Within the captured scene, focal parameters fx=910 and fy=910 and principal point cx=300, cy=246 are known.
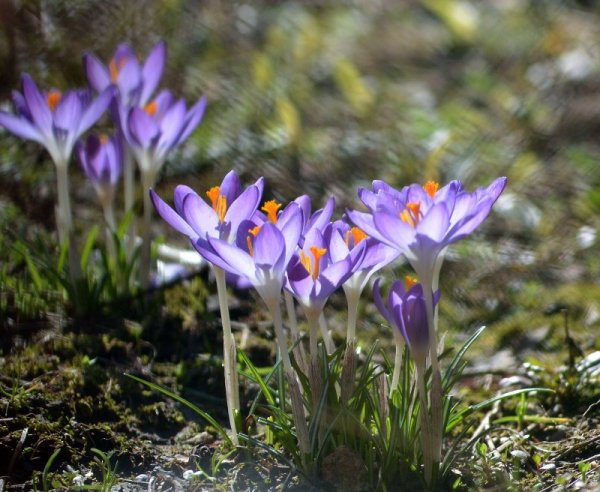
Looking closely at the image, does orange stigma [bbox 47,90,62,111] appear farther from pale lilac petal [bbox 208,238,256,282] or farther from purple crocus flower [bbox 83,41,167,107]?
pale lilac petal [bbox 208,238,256,282]

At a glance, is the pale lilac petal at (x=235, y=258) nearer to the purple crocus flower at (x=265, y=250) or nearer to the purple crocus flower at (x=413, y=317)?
the purple crocus flower at (x=265, y=250)

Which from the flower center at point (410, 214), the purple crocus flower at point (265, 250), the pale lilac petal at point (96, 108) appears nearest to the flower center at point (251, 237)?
the purple crocus flower at point (265, 250)

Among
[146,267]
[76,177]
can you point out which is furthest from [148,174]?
[76,177]

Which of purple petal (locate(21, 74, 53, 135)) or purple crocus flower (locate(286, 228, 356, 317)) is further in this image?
purple petal (locate(21, 74, 53, 135))

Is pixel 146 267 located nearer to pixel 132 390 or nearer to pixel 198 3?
pixel 132 390

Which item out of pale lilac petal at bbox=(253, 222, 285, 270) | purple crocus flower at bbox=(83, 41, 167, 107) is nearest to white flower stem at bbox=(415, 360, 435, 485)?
pale lilac petal at bbox=(253, 222, 285, 270)

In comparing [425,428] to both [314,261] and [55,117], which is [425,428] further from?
[55,117]
